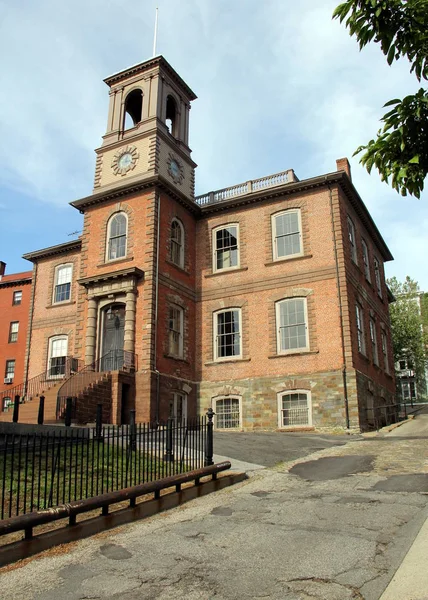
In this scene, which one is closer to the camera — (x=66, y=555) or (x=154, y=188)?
(x=66, y=555)

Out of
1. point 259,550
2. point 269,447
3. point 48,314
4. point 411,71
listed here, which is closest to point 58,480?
point 259,550

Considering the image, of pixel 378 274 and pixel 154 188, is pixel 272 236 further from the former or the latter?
pixel 378 274

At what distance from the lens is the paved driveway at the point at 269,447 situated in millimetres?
12745

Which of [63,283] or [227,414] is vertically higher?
[63,283]

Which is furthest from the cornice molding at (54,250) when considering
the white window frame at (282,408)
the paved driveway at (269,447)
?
the paved driveway at (269,447)

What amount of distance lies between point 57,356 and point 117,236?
8051 millimetres

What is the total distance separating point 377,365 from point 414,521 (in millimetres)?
19783

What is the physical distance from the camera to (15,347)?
36.2 meters

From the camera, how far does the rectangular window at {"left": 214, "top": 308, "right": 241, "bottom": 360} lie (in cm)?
2342

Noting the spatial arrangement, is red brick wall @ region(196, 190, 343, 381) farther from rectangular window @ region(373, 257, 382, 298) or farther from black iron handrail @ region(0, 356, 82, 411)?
rectangular window @ region(373, 257, 382, 298)

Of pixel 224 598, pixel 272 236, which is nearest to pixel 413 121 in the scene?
pixel 224 598

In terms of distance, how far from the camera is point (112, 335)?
2269cm

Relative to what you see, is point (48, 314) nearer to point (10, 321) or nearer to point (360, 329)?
point (10, 321)

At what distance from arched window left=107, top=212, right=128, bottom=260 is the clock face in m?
2.61
